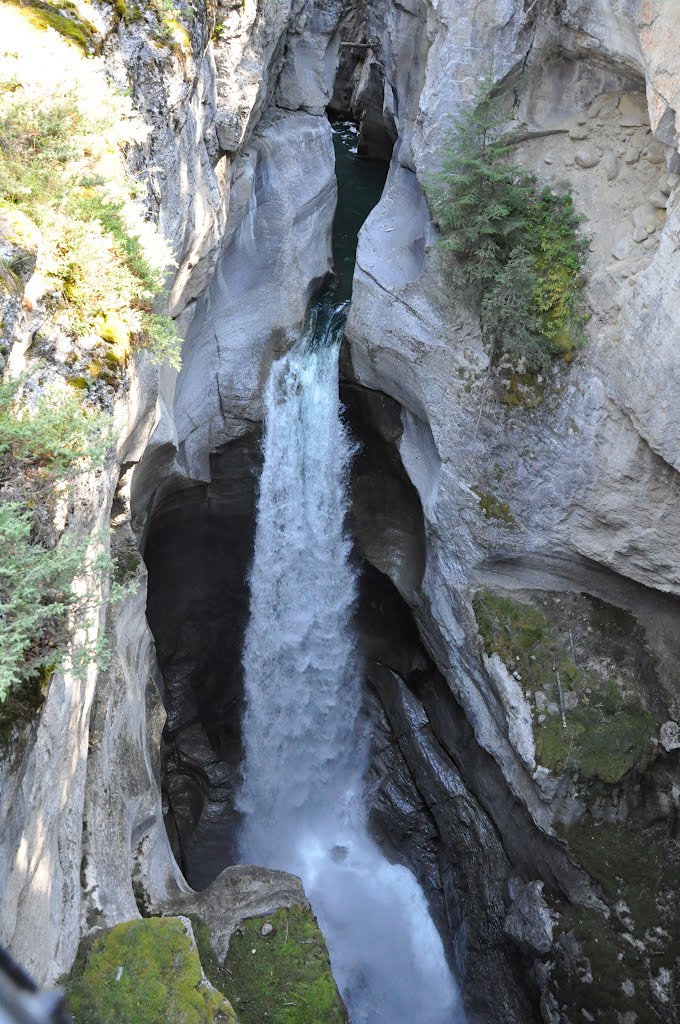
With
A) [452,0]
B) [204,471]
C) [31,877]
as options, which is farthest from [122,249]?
[452,0]

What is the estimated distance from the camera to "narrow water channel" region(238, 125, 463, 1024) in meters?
12.4

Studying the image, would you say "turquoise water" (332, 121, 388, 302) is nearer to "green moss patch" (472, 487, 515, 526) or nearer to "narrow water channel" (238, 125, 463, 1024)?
"narrow water channel" (238, 125, 463, 1024)

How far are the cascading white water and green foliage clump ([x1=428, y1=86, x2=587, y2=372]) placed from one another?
3603 mm

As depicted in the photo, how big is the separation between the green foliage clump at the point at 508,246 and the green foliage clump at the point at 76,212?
461 cm

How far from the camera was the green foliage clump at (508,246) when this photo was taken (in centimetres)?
933

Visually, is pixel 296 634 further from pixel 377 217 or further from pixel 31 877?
pixel 31 877

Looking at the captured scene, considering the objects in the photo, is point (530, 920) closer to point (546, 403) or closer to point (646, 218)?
point (546, 403)

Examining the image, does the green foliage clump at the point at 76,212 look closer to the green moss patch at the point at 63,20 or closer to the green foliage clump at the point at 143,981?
the green moss patch at the point at 63,20

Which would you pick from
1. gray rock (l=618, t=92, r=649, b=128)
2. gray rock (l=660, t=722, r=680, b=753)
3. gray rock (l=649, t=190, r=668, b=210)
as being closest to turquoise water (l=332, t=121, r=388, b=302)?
gray rock (l=618, t=92, r=649, b=128)

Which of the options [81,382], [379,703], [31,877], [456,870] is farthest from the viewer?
[379,703]

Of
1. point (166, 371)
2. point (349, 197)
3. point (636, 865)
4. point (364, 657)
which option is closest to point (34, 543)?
point (166, 371)

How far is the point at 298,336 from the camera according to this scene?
13.2 metres

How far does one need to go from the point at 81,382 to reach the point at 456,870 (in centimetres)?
918

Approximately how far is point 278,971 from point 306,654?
599 cm
